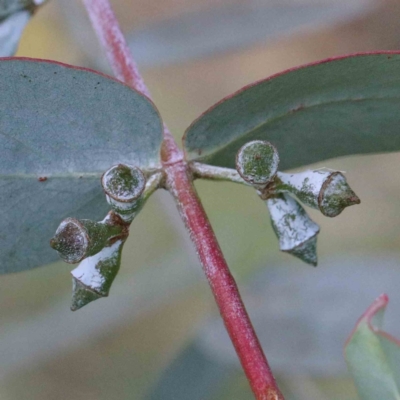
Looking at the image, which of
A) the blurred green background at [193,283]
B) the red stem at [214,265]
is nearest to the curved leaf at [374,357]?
the red stem at [214,265]

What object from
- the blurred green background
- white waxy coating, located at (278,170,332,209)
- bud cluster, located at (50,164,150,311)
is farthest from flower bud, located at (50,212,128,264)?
the blurred green background

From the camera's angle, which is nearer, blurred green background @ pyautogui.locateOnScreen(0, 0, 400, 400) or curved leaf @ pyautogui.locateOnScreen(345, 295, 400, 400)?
curved leaf @ pyautogui.locateOnScreen(345, 295, 400, 400)

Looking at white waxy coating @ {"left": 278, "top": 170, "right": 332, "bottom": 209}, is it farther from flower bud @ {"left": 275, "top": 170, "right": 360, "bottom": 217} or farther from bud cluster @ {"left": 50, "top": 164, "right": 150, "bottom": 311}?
bud cluster @ {"left": 50, "top": 164, "right": 150, "bottom": 311}

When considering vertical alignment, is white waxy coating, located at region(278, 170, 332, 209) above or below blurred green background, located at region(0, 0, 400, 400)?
above

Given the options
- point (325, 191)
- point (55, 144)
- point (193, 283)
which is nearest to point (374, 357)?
point (325, 191)

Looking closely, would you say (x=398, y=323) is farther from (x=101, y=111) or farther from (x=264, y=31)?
(x=101, y=111)
